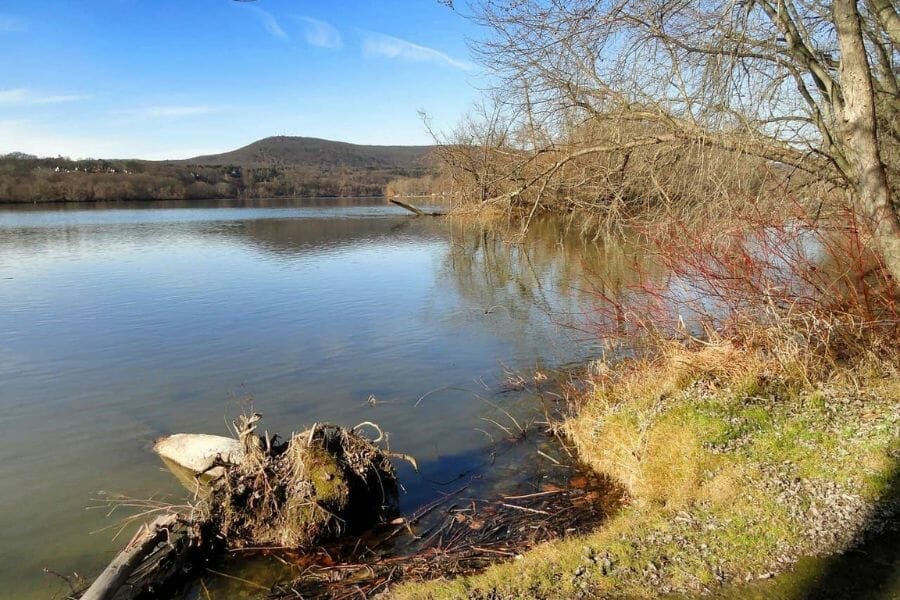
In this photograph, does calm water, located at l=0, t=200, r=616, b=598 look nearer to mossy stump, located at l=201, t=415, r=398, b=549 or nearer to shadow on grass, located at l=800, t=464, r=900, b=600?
mossy stump, located at l=201, t=415, r=398, b=549

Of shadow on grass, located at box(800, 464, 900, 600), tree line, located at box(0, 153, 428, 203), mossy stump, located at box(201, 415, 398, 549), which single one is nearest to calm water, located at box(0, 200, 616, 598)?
mossy stump, located at box(201, 415, 398, 549)

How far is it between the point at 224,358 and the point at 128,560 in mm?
6431

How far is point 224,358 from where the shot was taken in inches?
416

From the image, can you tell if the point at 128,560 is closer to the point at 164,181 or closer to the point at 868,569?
the point at 868,569

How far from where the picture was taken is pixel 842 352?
22.0 feet

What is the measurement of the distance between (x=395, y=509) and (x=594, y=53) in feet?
21.1

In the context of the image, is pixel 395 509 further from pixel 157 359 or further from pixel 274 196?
pixel 274 196

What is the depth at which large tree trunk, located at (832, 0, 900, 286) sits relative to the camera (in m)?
6.02

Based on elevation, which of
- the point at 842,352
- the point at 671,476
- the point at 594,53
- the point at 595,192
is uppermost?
the point at 594,53

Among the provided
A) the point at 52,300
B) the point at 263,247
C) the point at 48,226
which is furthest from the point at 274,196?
the point at 52,300

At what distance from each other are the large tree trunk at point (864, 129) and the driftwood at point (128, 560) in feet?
23.3

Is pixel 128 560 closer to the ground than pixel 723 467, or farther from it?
closer to the ground

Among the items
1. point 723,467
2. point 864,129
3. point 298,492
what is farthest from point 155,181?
point 723,467

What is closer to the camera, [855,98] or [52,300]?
[855,98]
